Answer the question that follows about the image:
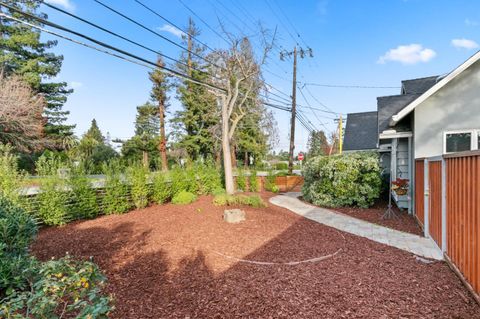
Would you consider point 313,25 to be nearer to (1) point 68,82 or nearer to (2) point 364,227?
(2) point 364,227

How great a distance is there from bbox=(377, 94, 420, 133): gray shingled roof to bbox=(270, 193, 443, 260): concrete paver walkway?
10.4ft

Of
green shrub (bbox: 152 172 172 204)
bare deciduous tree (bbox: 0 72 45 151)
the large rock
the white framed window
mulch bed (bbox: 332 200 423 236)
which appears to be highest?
bare deciduous tree (bbox: 0 72 45 151)

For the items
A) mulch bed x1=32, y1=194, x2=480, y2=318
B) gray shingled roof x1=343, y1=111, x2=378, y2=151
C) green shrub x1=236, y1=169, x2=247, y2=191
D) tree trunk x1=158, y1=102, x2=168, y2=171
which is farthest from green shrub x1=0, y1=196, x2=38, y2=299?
tree trunk x1=158, y1=102, x2=168, y2=171

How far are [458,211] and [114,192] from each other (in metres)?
7.60

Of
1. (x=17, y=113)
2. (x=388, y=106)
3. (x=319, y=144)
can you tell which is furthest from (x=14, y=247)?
(x=319, y=144)

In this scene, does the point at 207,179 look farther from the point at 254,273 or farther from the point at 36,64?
the point at 36,64

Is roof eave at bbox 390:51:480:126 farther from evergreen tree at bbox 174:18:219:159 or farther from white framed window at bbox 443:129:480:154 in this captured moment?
evergreen tree at bbox 174:18:219:159

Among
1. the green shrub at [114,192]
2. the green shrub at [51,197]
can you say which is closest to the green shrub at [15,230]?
the green shrub at [51,197]

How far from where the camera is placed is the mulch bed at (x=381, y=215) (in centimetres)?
613

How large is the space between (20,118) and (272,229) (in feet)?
52.7

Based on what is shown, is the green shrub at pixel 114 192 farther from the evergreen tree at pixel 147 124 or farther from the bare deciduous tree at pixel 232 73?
the evergreen tree at pixel 147 124

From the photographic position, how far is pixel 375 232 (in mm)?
→ 5797

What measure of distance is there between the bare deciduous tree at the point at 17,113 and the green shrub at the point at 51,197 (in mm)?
10710

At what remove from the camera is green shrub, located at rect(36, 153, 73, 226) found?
6.12 meters
